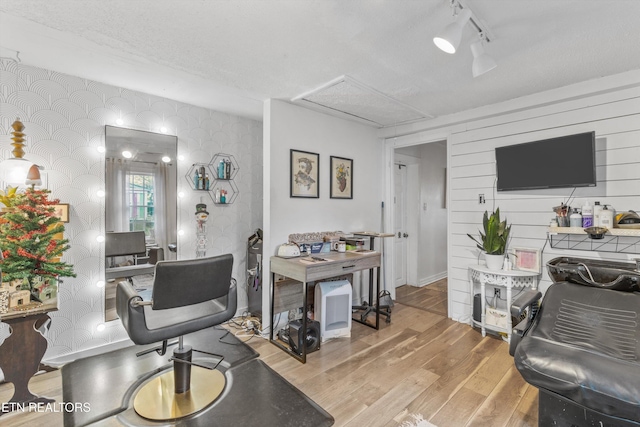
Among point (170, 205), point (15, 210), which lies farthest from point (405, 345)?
point (15, 210)

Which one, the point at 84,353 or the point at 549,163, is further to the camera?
the point at 549,163

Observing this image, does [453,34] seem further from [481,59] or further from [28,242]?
[28,242]

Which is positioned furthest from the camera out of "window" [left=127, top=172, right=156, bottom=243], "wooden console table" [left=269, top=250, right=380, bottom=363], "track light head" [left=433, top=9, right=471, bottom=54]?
"window" [left=127, top=172, right=156, bottom=243]

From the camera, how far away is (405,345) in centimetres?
290

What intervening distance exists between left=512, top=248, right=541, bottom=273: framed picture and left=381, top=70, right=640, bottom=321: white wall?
8 cm

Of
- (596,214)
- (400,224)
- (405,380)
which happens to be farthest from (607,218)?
(400,224)

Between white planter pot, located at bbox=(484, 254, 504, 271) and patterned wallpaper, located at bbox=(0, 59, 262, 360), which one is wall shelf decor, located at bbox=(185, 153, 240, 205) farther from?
white planter pot, located at bbox=(484, 254, 504, 271)

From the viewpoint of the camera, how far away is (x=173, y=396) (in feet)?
6.81

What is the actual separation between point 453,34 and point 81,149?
10.1 ft

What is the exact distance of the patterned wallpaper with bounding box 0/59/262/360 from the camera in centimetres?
236

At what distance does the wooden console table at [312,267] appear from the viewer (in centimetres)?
263

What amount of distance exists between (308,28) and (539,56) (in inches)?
70.3

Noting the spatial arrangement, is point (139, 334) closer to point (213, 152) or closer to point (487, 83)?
point (213, 152)

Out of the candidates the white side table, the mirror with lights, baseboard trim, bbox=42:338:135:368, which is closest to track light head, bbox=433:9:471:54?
the white side table
